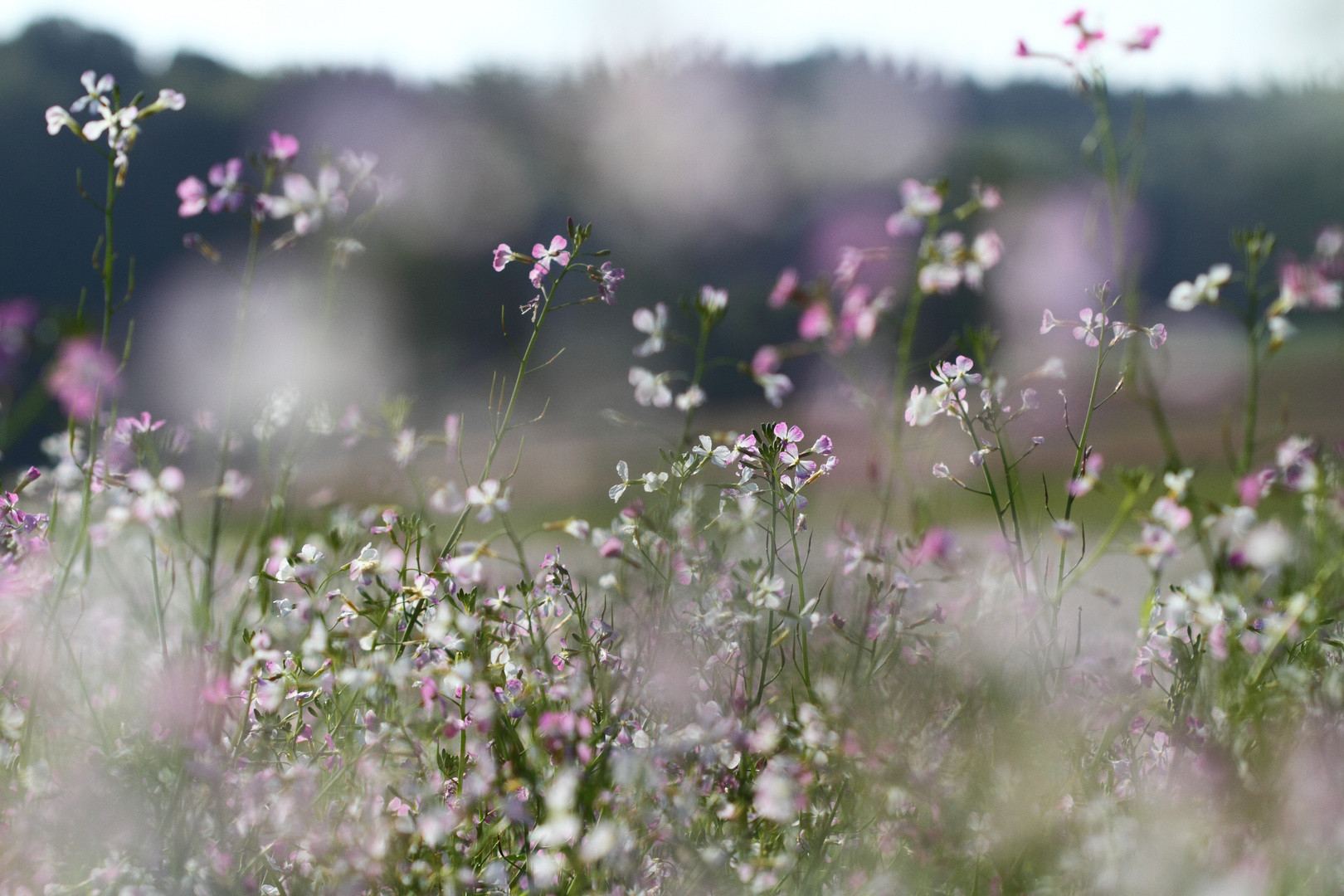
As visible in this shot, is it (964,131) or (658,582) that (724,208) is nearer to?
(964,131)

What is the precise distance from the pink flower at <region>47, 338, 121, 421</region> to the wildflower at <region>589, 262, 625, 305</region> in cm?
79

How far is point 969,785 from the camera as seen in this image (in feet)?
5.21

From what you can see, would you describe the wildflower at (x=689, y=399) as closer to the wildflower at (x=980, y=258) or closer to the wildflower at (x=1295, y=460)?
the wildflower at (x=980, y=258)

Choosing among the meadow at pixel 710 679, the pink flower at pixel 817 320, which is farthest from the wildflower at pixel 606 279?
the pink flower at pixel 817 320

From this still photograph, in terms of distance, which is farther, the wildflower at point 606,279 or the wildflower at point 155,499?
the wildflower at point 606,279

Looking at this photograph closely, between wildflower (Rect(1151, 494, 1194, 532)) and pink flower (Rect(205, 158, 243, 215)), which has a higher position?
pink flower (Rect(205, 158, 243, 215))

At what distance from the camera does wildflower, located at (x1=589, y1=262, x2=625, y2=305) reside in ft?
5.77

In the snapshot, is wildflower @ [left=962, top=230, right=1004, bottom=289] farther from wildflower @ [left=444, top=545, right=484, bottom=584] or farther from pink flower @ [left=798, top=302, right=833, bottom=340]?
wildflower @ [left=444, top=545, right=484, bottom=584]

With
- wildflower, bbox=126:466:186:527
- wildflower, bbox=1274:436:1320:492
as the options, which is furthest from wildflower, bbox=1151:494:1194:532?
wildflower, bbox=126:466:186:527

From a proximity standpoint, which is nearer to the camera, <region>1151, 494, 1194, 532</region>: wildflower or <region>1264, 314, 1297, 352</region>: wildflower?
<region>1151, 494, 1194, 532</region>: wildflower

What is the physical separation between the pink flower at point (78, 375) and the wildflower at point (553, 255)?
2.34 feet

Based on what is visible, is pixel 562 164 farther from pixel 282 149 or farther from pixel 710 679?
pixel 710 679

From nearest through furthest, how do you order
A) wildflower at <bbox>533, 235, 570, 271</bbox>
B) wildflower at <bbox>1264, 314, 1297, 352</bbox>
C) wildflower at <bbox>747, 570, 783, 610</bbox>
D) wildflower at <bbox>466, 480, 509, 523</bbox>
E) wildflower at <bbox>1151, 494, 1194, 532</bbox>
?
wildflower at <bbox>1151, 494, 1194, 532</bbox> → wildflower at <bbox>1264, 314, 1297, 352</bbox> → wildflower at <bbox>466, 480, 509, 523</bbox> → wildflower at <bbox>747, 570, 783, 610</bbox> → wildflower at <bbox>533, 235, 570, 271</bbox>

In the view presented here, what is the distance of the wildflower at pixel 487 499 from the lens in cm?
150
